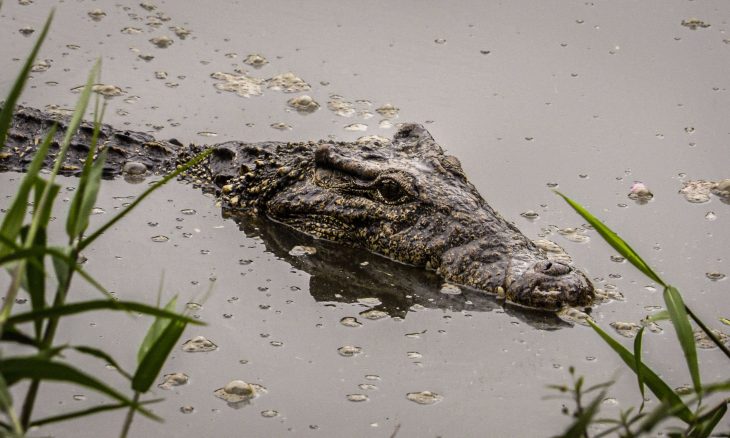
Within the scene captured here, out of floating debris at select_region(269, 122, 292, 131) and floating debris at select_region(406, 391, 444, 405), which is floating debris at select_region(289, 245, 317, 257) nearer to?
floating debris at select_region(269, 122, 292, 131)

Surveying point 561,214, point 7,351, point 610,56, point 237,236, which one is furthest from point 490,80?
point 7,351

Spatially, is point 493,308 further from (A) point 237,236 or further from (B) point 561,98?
(B) point 561,98

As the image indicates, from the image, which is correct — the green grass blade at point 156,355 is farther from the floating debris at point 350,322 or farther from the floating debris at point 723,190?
the floating debris at point 723,190

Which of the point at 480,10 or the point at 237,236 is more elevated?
the point at 480,10

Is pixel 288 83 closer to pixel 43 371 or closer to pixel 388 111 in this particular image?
pixel 388 111

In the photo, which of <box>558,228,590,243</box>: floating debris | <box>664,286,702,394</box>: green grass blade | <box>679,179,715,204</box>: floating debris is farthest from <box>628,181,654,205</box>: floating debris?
<box>664,286,702,394</box>: green grass blade

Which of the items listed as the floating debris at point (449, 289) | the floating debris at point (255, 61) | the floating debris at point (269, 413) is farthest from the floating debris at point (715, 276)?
the floating debris at point (255, 61)
